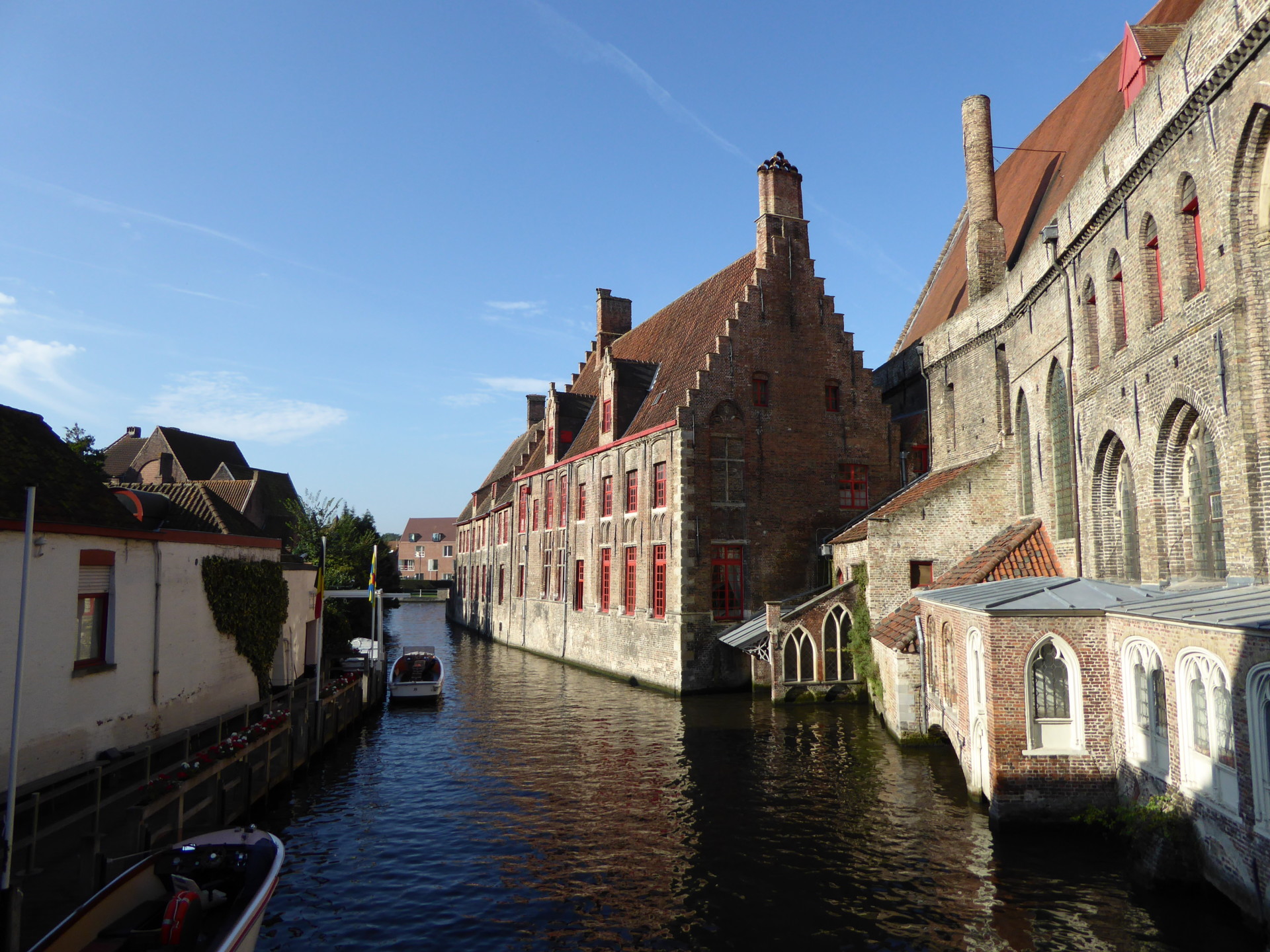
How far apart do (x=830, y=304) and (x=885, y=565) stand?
1059 centimetres

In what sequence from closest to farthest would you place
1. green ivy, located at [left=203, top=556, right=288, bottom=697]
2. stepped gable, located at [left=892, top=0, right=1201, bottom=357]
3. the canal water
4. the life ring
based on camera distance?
the life ring
the canal water
green ivy, located at [left=203, top=556, right=288, bottom=697]
stepped gable, located at [left=892, top=0, right=1201, bottom=357]

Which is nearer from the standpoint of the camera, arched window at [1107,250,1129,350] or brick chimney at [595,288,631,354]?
arched window at [1107,250,1129,350]

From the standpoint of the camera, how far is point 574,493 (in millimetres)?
34969

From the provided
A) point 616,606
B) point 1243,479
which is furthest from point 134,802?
point 616,606

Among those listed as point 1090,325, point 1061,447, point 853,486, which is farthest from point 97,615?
point 853,486

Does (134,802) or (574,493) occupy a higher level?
(574,493)

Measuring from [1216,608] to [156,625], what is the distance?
54.7ft

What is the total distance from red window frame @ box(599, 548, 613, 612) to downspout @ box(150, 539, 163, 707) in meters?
17.0

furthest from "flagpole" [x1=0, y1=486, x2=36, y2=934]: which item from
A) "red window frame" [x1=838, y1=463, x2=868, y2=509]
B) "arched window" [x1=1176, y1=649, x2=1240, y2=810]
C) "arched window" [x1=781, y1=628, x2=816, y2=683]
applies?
"red window frame" [x1=838, y1=463, x2=868, y2=509]

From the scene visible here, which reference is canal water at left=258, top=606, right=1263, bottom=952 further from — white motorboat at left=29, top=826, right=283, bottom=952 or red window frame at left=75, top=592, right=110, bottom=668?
red window frame at left=75, top=592, right=110, bottom=668

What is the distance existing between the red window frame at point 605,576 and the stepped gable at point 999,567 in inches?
494

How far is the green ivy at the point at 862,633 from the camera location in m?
22.3

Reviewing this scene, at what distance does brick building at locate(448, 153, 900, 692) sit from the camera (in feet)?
84.6

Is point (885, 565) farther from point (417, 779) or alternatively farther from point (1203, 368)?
point (417, 779)
